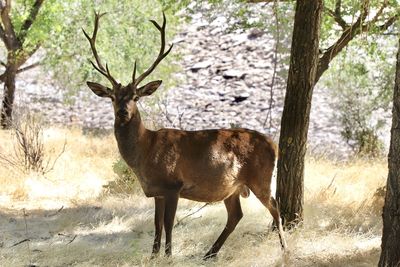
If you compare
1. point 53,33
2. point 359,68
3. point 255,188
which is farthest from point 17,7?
point 255,188

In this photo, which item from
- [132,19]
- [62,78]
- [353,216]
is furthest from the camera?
[62,78]

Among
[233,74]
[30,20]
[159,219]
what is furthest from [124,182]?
[233,74]

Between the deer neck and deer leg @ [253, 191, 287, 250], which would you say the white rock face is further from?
the deer neck

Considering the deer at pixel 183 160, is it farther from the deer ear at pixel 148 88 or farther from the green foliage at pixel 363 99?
the green foliage at pixel 363 99

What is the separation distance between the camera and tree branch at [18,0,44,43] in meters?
16.7

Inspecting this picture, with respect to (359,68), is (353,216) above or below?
below

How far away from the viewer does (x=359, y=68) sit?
606 inches

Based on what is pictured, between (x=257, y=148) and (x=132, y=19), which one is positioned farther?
(x=132, y=19)

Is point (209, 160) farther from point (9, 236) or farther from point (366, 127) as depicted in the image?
point (366, 127)

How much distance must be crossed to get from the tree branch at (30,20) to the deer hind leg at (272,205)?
10677mm

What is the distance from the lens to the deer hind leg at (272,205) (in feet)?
24.6

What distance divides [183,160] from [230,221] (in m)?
1.02

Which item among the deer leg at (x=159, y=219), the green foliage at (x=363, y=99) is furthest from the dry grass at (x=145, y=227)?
the green foliage at (x=363, y=99)

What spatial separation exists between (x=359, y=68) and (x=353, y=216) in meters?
6.91
